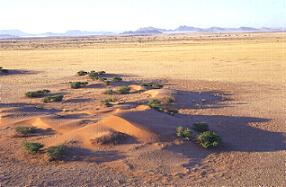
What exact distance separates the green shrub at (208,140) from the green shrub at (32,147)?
5307 mm

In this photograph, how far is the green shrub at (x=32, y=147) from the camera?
46.0ft

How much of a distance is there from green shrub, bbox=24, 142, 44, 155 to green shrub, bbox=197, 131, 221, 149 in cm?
531

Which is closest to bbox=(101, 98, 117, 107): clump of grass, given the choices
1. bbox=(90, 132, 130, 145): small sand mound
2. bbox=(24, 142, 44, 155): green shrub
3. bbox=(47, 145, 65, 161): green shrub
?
bbox=(90, 132, 130, 145): small sand mound

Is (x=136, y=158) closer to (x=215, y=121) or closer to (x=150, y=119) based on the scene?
(x=150, y=119)

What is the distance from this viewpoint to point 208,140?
15344 mm

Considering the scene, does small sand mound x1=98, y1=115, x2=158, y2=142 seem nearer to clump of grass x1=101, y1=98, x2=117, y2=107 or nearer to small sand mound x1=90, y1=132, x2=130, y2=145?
small sand mound x1=90, y1=132, x2=130, y2=145

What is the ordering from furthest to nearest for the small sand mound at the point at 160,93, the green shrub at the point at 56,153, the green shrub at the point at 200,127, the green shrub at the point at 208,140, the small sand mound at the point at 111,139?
the small sand mound at the point at 160,93, the green shrub at the point at 200,127, the green shrub at the point at 208,140, the small sand mound at the point at 111,139, the green shrub at the point at 56,153

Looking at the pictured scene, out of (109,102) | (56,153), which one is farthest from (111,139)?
(109,102)

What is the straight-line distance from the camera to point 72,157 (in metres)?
13.7

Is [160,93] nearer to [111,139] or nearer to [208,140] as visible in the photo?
[208,140]

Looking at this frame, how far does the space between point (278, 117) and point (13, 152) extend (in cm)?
1215

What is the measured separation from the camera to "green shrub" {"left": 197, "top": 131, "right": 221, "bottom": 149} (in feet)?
49.7

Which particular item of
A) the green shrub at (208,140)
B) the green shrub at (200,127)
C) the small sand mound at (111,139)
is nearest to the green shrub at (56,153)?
the small sand mound at (111,139)

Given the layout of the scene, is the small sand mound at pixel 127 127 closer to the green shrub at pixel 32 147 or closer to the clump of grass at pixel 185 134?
the clump of grass at pixel 185 134
